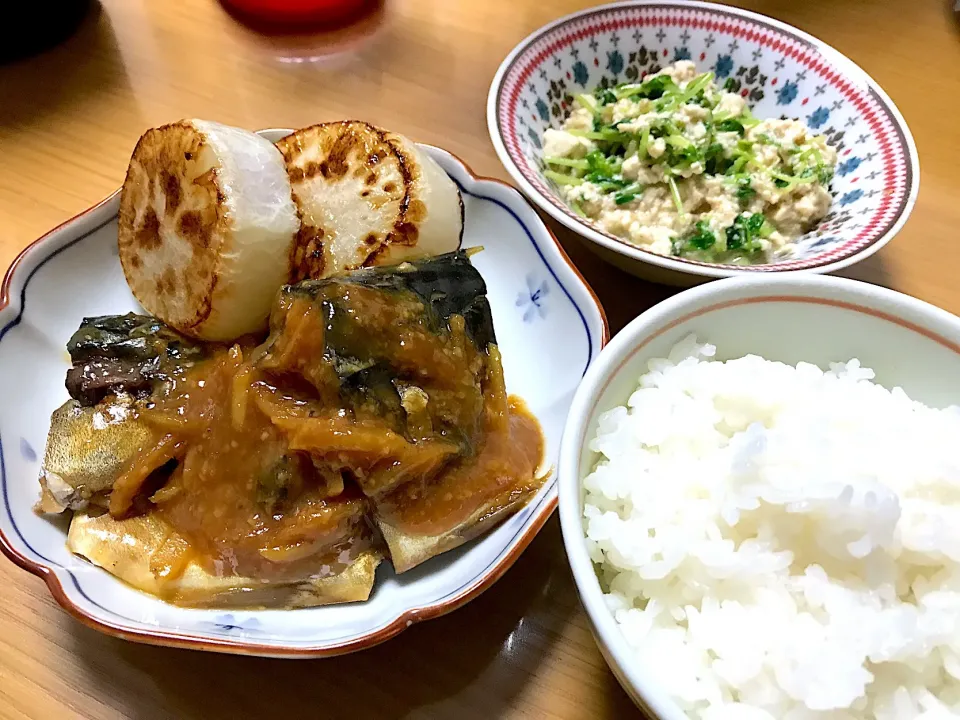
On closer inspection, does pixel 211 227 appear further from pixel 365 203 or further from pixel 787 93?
pixel 787 93

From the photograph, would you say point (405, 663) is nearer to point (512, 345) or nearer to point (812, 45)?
point (512, 345)

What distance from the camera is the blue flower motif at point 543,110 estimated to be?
75.5 inches

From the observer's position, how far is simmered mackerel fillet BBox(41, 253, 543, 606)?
1.23 metres

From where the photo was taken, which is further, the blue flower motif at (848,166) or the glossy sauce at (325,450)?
the blue flower motif at (848,166)

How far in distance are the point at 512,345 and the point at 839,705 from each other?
97 cm

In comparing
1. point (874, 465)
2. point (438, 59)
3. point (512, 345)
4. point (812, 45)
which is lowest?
point (512, 345)

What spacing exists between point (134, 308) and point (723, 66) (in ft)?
5.57

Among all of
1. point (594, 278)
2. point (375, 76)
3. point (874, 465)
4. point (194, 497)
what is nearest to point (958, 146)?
point (594, 278)

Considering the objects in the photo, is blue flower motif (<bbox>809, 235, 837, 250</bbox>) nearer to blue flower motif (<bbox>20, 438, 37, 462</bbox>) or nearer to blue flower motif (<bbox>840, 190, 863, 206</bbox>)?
blue flower motif (<bbox>840, 190, 863, 206</bbox>)

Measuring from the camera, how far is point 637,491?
3.37ft

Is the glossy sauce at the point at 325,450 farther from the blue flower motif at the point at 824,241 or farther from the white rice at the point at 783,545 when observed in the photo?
the blue flower motif at the point at 824,241

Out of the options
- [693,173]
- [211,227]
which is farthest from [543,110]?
[211,227]

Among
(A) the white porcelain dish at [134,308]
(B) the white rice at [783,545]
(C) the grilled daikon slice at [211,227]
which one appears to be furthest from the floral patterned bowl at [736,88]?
(C) the grilled daikon slice at [211,227]

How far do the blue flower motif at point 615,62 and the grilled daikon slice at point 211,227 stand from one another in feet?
3.38
